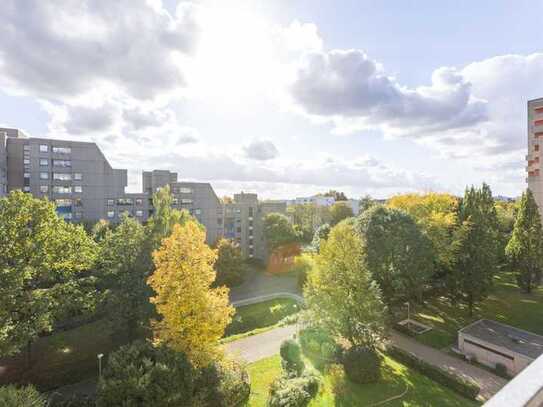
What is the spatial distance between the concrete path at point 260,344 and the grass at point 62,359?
37.3 ft

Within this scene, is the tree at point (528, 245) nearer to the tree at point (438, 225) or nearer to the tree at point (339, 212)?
the tree at point (438, 225)

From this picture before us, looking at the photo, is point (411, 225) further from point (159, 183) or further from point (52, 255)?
point (159, 183)

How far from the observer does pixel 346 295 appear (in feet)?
72.7

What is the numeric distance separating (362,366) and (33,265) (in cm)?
2391

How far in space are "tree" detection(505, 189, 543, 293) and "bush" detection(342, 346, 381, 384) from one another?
1066 inches

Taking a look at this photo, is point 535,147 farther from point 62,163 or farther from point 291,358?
point 62,163

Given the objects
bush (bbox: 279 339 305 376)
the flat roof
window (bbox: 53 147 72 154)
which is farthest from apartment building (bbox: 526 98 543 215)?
window (bbox: 53 147 72 154)

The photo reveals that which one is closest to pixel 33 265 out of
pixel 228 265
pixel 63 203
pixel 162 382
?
pixel 162 382

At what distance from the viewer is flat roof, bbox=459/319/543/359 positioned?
22766 millimetres

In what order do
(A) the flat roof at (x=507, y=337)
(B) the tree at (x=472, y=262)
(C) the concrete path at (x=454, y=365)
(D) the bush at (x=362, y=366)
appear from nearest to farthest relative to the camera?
(D) the bush at (x=362, y=366), (C) the concrete path at (x=454, y=365), (A) the flat roof at (x=507, y=337), (B) the tree at (x=472, y=262)

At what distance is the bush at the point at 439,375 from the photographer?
19.7 metres

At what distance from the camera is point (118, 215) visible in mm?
51656

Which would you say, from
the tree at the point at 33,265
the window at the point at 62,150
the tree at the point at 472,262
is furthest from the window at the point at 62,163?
the tree at the point at 472,262

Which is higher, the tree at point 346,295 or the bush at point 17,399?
the tree at point 346,295
